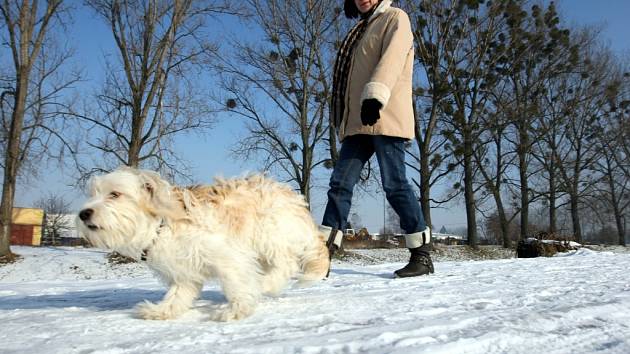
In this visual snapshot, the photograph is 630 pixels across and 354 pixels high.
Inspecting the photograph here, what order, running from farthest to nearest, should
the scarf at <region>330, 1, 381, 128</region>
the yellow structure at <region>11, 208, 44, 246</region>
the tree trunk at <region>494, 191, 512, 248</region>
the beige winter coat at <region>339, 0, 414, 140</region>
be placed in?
the yellow structure at <region>11, 208, 44, 246</region>, the tree trunk at <region>494, 191, 512, 248</region>, the scarf at <region>330, 1, 381, 128</region>, the beige winter coat at <region>339, 0, 414, 140</region>

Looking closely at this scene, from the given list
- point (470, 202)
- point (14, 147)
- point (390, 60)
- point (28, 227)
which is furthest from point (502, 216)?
point (28, 227)

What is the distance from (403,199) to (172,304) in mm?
2278

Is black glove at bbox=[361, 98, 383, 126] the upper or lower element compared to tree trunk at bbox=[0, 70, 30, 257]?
lower

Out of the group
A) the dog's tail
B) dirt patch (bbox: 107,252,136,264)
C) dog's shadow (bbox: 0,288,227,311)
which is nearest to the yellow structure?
dirt patch (bbox: 107,252,136,264)

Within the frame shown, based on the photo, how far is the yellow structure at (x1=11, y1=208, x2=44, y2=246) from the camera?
33.8 m

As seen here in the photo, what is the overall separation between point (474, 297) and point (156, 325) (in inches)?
67.7

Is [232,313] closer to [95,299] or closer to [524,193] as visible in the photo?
[95,299]

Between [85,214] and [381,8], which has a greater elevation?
[381,8]

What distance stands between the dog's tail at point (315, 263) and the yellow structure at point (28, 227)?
3452 centimetres

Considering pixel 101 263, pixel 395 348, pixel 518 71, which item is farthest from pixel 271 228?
pixel 518 71

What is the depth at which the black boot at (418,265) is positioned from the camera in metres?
4.48

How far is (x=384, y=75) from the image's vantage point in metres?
4.19

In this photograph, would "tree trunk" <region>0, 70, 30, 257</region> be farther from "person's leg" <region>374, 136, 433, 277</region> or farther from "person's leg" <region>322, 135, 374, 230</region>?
"person's leg" <region>374, 136, 433, 277</region>

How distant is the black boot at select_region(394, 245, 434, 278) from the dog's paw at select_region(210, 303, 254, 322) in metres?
2.02
